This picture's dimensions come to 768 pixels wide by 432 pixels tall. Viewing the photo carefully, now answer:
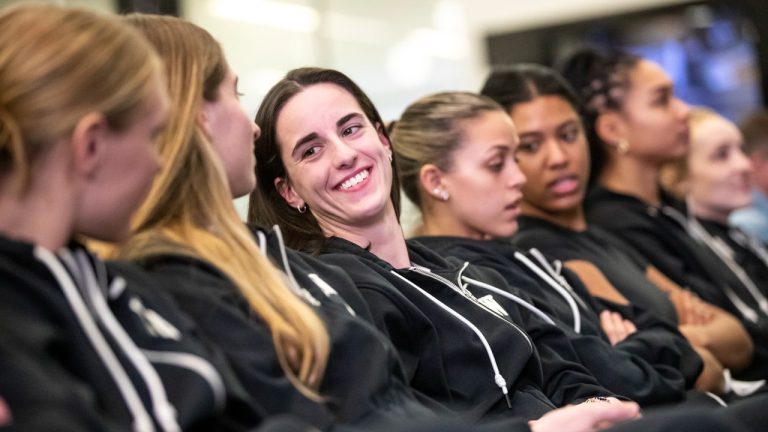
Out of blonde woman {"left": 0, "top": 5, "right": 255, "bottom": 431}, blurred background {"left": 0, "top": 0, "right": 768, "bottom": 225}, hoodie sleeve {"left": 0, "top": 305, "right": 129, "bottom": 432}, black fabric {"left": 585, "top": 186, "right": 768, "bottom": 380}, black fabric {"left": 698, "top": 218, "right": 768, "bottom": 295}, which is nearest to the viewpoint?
hoodie sleeve {"left": 0, "top": 305, "right": 129, "bottom": 432}

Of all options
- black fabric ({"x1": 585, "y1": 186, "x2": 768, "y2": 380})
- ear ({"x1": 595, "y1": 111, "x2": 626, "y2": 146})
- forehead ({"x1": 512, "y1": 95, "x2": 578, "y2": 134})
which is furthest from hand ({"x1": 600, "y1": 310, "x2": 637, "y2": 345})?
ear ({"x1": 595, "y1": 111, "x2": 626, "y2": 146})

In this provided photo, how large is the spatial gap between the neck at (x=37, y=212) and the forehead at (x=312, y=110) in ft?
2.79

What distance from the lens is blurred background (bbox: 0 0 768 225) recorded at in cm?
441

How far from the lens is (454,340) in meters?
2.04

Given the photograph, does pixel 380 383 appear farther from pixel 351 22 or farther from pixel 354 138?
pixel 351 22

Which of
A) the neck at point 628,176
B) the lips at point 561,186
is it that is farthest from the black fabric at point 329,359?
the neck at point 628,176

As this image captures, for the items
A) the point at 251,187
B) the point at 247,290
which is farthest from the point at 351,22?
the point at 247,290

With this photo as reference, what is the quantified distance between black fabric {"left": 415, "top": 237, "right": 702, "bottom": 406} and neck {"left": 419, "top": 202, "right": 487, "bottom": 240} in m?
0.08

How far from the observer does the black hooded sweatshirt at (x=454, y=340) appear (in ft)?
6.47

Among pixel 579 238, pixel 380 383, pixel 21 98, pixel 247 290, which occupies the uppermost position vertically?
pixel 21 98

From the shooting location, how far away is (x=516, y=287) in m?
2.53

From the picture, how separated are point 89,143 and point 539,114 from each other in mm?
1898

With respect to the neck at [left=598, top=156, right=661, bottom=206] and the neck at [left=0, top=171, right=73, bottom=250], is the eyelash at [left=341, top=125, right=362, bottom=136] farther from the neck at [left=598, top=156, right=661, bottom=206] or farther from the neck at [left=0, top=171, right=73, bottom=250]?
the neck at [left=598, top=156, right=661, bottom=206]

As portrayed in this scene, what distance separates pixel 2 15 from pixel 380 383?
72 centimetres
